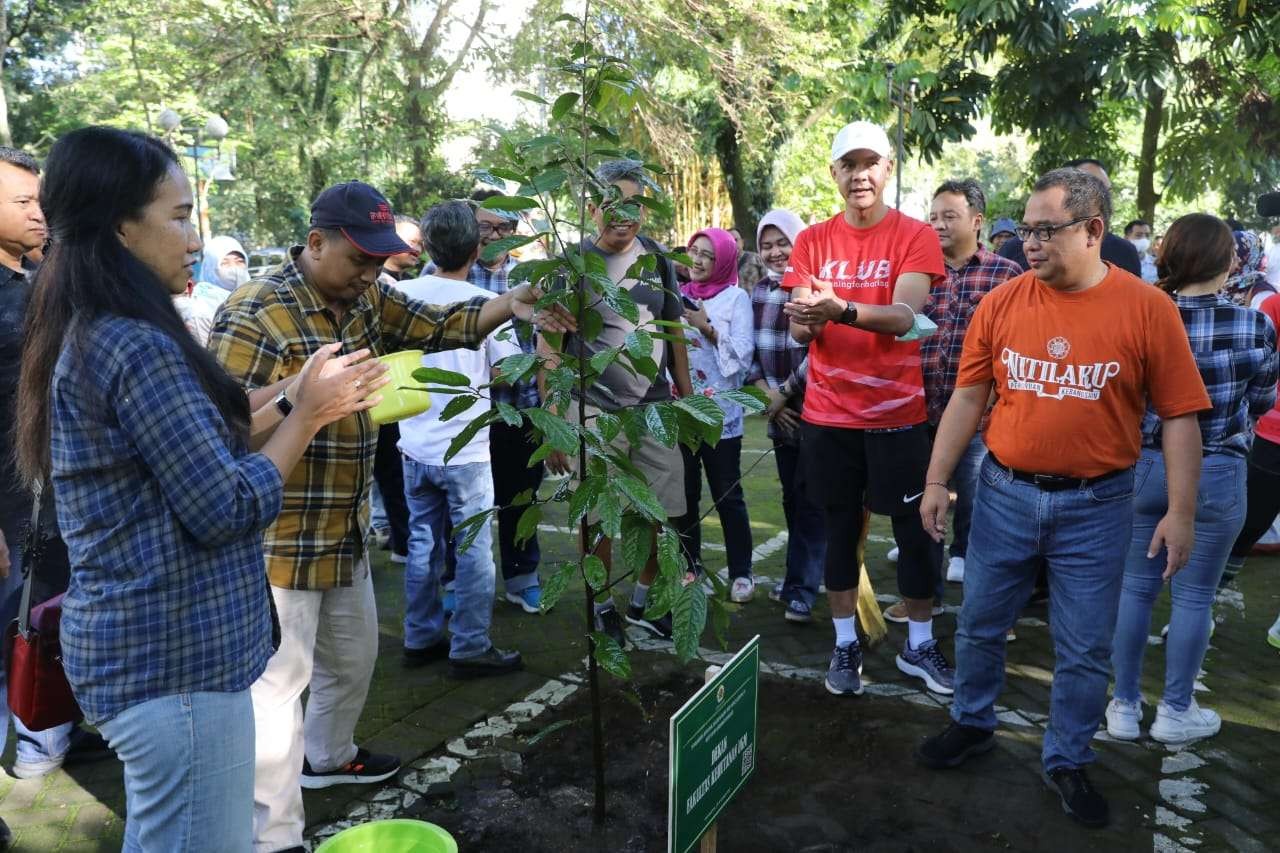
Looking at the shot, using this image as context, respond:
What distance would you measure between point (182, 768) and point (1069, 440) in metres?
2.71

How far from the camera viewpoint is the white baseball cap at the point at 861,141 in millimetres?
3994

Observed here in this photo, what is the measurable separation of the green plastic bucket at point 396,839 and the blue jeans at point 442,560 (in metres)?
1.90

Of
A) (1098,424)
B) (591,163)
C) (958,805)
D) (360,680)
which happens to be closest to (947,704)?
(958,805)

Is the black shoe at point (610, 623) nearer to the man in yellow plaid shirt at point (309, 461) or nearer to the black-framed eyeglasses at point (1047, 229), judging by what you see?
the man in yellow plaid shirt at point (309, 461)

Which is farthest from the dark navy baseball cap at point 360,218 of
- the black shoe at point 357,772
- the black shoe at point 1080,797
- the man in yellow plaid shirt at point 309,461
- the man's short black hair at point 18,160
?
the black shoe at point 1080,797

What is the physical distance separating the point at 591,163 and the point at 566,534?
4646 mm

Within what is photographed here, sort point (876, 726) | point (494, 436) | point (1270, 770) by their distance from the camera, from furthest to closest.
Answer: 1. point (494, 436)
2. point (876, 726)
3. point (1270, 770)

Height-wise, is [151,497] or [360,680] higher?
[151,497]

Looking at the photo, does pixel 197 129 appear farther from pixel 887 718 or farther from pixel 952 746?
pixel 952 746

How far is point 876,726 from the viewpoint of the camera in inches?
159

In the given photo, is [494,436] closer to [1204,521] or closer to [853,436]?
[853,436]

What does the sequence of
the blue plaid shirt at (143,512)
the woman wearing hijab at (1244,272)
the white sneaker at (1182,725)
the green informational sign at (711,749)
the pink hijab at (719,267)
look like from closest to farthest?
1. the blue plaid shirt at (143,512)
2. the green informational sign at (711,749)
3. the white sneaker at (1182,725)
4. the woman wearing hijab at (1244,272)
5. the pink hijab at (719,267)

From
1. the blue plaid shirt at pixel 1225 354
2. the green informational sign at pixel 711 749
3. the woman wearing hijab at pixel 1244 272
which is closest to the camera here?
the green informational sign at pixel 711 749

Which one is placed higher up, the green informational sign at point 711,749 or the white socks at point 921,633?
the green informational sign at point 711,749
